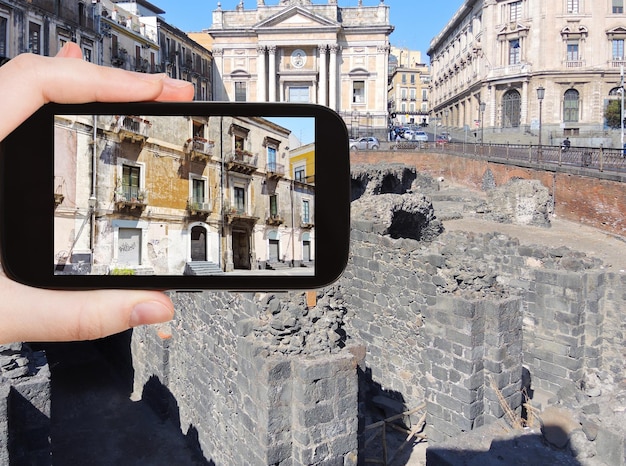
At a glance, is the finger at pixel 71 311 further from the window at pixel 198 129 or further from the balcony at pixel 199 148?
the window at pixel 198 129

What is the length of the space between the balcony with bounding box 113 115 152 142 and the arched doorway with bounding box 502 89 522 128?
5224 centimetres

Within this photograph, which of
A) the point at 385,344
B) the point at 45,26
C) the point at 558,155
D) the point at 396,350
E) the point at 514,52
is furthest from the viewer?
the point at 514,52

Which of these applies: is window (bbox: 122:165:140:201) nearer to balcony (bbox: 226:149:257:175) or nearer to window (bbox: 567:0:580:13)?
balcony (bbox: 226:149:257:175)

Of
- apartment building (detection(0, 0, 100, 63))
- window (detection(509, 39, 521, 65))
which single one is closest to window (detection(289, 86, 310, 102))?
apartment building (detection(0, 0, 100, 63))

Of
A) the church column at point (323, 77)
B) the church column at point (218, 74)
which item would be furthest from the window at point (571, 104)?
the church column at point (218, 74)

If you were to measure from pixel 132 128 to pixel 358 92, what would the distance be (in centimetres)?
5295

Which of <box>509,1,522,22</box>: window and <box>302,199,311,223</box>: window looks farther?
<box>509,1,522,22</box>: window

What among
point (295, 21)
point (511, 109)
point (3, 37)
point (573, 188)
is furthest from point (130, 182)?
point (511, 109)

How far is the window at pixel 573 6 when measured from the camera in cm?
4800

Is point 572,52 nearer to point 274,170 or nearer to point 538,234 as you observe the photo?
→ point 538,234

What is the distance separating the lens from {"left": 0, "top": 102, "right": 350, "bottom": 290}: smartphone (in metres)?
2.42

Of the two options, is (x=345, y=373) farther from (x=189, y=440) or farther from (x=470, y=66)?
(x=470, y=66)

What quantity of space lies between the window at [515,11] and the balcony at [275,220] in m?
55.2

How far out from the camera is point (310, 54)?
51.8m
